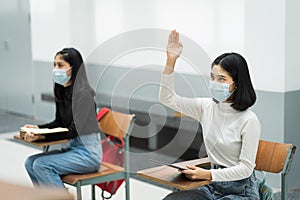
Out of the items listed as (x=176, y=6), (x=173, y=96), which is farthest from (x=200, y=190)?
(x=176, y=6)

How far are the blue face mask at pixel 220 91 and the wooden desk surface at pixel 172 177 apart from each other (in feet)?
1.26

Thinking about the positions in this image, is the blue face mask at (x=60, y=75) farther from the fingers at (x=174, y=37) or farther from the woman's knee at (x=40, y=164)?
the fingers at (x=174, y=37)

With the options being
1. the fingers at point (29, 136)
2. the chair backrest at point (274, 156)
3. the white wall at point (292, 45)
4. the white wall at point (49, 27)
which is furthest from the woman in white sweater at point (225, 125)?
the white wall at point (49, 27)

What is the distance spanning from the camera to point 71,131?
3.58 metres

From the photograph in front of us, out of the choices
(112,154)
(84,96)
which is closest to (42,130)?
(84,96)

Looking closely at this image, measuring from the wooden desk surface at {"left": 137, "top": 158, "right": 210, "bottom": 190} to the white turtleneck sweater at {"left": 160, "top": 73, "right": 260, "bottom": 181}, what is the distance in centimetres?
12

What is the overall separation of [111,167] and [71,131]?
1.17ft

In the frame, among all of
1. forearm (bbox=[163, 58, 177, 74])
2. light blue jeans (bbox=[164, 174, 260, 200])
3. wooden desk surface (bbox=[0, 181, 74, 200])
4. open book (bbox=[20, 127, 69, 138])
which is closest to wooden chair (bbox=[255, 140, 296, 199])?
light blue jeans (bbox=[164, 174, 260, 200])

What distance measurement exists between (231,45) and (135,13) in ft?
4.86

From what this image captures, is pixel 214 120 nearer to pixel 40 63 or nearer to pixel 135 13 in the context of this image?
pixel 135 13

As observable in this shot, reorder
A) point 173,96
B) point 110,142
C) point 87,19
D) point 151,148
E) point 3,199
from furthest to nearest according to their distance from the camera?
point 87,19, point 151,148, point 110,142, point 173,96, point 3,199

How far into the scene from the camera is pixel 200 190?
2787 mm

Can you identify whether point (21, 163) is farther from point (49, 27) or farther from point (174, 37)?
point (174, 37)

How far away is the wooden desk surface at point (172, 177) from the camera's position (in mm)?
2621
